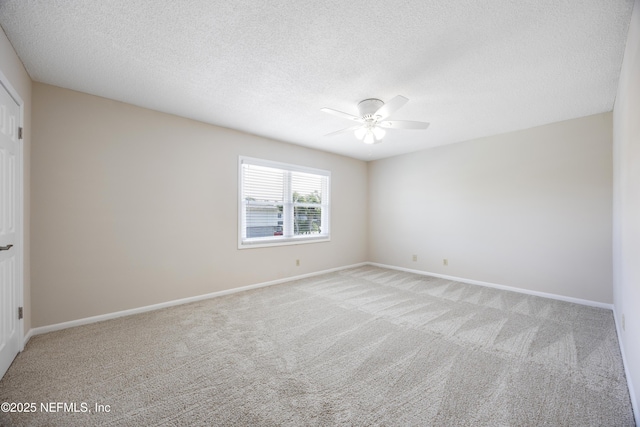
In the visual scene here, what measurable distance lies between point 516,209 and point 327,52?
3.78 meters

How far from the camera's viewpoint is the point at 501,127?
12.8ft

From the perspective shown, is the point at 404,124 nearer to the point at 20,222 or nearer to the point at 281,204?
the point at 281,204

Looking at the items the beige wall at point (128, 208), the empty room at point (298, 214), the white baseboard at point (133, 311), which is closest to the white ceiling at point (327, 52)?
the empty room at point (298, 214)

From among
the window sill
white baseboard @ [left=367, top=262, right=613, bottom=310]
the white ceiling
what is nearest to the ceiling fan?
the white ceiling

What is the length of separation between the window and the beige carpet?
141cm

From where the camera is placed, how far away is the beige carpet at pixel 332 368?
1.59m

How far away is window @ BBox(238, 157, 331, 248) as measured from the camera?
4258mm

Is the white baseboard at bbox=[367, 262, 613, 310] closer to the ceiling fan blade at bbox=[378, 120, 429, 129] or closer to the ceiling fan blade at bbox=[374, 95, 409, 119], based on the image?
the ceiling fan blade at bbox=[378, 120, 429, 129]

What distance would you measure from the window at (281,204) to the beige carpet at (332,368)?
4.63 ft

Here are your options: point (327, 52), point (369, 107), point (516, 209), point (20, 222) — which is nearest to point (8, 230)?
point (20, 222)

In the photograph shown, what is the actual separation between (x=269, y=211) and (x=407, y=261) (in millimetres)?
3019

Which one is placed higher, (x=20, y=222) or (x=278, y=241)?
(x=20, y=222)

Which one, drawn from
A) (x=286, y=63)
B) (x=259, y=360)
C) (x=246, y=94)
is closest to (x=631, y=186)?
(x=286, y=63)

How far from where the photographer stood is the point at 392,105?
2.54 meters
